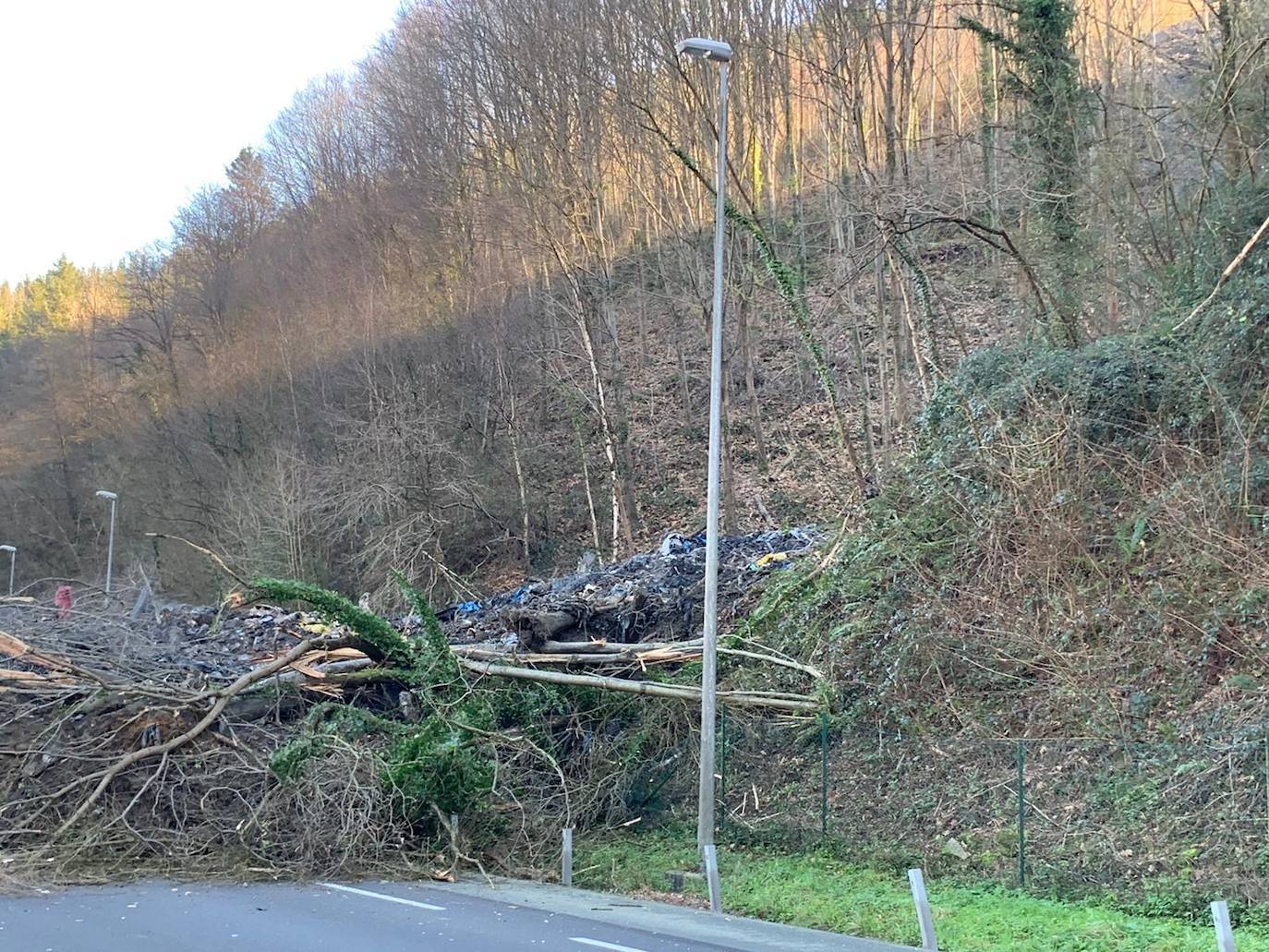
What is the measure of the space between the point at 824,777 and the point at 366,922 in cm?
666

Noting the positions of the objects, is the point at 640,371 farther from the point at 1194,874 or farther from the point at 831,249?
the point at 1194,874

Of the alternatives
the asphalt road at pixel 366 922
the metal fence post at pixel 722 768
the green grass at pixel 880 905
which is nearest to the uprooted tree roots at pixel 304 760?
the metal fence post at pixel 722 768

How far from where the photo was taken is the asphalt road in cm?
973

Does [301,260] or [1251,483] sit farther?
[301,260]

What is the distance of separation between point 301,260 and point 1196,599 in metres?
43.6

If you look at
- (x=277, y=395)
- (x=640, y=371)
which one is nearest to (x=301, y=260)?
(x=277, y=395)

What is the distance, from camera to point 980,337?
29.0 m

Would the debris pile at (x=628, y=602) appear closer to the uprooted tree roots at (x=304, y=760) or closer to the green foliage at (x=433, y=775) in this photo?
the uprooted tree roots at (x=304, y=760)

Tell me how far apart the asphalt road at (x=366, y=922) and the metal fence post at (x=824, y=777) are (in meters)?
3.05

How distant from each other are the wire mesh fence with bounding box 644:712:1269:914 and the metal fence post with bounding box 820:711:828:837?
3 centimetres

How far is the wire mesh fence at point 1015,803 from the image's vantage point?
11.0 meters

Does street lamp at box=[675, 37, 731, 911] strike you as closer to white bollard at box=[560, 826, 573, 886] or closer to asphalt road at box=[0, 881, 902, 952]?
asphalt road at box=[0, 881, 902, 952]

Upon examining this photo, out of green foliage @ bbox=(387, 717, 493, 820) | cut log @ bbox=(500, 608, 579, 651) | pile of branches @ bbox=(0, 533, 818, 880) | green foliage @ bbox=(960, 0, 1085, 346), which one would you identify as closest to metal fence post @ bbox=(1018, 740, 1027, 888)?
pile of branches @ bbox=(0, 533, 818, 880)

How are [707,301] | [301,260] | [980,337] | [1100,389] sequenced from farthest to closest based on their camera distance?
1. [301,260]
2. [707,301]
3. [980,337]
4. [1100,389]
